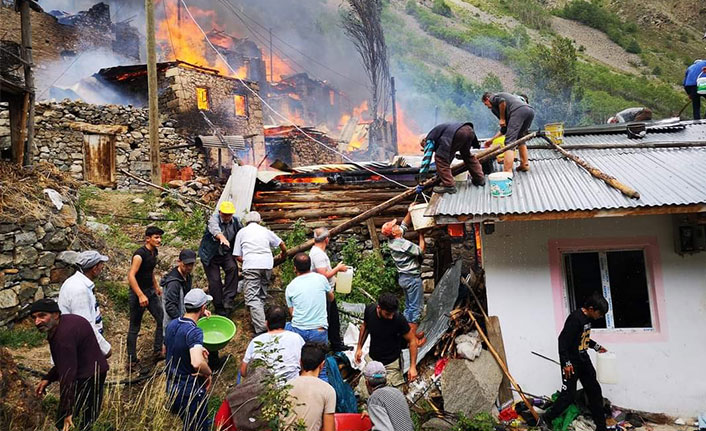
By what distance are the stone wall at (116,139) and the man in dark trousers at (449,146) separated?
13.1m

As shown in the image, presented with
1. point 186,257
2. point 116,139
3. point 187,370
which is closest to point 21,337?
point 186,257

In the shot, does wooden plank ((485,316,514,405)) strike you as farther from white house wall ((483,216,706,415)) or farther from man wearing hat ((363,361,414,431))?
man wearing hat ((363,361,414,431))

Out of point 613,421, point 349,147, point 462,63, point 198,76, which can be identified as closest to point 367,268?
point 613,421

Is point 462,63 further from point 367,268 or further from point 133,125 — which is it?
point 367,268

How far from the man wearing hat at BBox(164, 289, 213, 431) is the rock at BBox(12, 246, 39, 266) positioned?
4.57m

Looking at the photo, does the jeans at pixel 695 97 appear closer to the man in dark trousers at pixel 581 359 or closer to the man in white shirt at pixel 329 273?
the man in dark trousers at pixel 581 359

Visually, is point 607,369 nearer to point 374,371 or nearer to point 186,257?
point 374,371

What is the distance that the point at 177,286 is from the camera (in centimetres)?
652

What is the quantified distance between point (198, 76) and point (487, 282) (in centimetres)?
1908

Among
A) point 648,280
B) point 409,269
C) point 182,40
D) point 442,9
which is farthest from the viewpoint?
point 442,9

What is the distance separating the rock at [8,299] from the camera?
734 cm

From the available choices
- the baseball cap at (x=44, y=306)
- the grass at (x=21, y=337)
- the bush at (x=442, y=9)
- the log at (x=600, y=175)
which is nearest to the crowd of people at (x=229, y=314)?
the baseball cap at (x=44, y=306)

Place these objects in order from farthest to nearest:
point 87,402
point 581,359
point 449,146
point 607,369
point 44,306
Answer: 1. point 449,146
2. point 607,369
3. point 581,359
4. point 87,402
5. point 44,306

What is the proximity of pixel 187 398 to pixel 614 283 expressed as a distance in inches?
228
